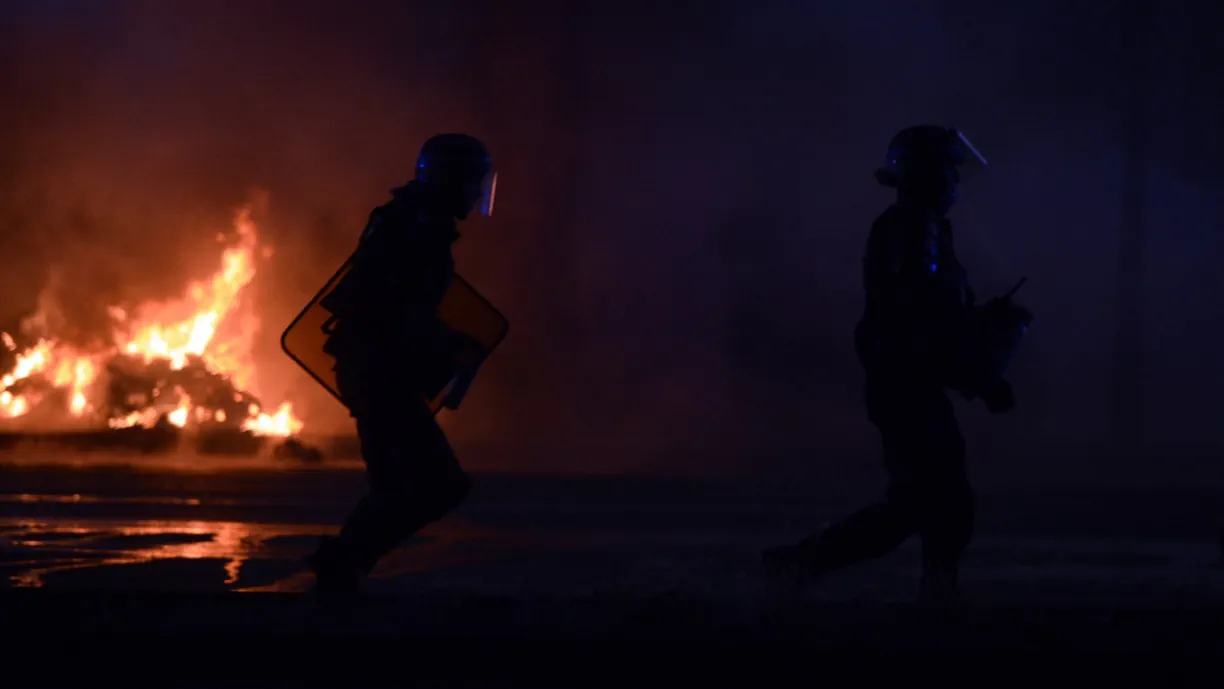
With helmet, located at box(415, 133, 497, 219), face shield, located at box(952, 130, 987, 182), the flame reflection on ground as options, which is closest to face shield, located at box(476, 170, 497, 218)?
helmet, located at box(415, 133, 497, 219)

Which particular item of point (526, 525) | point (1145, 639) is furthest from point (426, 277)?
point (526, 525)

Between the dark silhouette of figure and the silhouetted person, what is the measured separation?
1294mm

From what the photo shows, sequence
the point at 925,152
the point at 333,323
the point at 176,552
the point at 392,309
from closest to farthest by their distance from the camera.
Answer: the point at 392,309 < the point at 925,152 < the point at 333,323 < the point at 176,552

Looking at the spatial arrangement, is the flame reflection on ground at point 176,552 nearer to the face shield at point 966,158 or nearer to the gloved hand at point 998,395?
the gloved hand at point 998,395

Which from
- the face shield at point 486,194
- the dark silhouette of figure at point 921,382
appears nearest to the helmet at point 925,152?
the dark silhouette of figure at point 921,382

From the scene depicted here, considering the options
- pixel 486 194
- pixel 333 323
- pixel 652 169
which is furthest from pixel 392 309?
pixel 652 169

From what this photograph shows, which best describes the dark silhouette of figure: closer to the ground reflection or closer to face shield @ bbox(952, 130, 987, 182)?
face shield @ bbox(952, 130, 987, 182)

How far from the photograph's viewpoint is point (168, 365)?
15297 mm

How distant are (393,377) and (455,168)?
768 millimetres

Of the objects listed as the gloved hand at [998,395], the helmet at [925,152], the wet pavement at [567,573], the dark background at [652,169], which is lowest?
the wet pavement at [567,573]

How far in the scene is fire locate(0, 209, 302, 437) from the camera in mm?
15016

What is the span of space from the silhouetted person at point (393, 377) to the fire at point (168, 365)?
1067 cm

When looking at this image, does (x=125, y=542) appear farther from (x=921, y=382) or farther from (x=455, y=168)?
(x=921, y=382)

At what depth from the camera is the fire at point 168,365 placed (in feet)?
49.3
